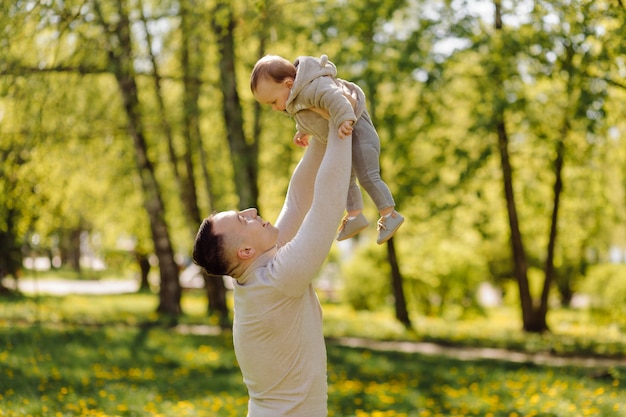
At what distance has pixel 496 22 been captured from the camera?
13.2 m

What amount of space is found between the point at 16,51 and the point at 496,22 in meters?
8.29

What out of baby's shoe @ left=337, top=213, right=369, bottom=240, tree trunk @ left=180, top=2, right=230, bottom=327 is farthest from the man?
tree trunk @ left=180, top=2, right=230, bottom=327

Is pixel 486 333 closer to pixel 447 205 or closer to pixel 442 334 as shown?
pixel 442 334

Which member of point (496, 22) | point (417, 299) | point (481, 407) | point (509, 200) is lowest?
point (417, 299)

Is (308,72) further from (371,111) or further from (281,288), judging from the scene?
(371,111)

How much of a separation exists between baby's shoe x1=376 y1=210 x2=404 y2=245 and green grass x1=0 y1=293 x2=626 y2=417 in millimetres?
3902

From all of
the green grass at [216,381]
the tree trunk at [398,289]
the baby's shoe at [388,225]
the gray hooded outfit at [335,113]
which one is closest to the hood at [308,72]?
the gray hooded outfit at [335,113]

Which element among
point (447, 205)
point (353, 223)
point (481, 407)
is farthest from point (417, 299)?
point (353, 223)

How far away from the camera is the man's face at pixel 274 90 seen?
100 inches

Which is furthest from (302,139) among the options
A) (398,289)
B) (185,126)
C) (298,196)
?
(398,289)

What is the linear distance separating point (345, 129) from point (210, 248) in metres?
0.58

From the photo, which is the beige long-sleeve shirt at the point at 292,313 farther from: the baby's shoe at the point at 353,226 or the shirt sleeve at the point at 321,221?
the baby's shoe at the point at 353,226

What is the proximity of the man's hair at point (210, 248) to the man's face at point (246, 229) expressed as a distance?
20 millimetres

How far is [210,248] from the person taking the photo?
8.14ft
